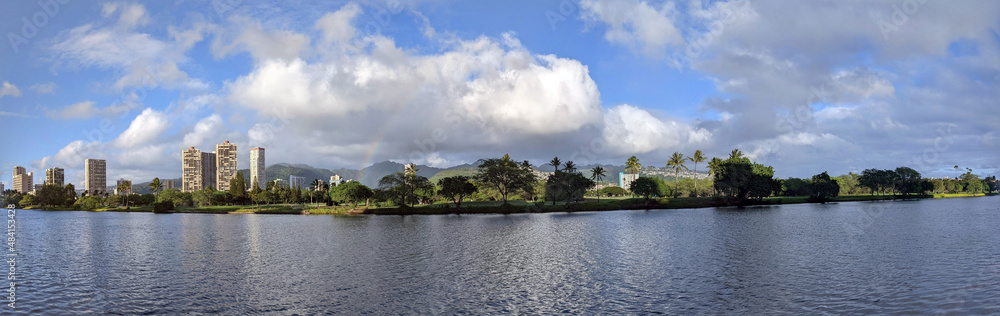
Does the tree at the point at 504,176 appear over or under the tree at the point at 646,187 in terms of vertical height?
over

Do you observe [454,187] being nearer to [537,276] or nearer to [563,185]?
[563,185]

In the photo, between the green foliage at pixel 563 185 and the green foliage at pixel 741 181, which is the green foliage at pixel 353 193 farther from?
the green foliage at pixel 741 181

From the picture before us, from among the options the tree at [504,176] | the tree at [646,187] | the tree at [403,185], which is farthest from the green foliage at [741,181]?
the tree at [403,185]

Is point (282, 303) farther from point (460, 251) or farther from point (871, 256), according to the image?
point (871, 256)

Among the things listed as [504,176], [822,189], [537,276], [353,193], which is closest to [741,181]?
[822,189]

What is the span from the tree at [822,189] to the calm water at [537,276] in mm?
136749

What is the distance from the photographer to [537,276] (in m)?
36.6

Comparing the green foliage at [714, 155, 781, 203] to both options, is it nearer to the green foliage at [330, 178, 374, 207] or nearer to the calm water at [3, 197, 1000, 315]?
the calm water at [3, 197, 1000, 315]

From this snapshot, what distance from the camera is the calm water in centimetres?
2803

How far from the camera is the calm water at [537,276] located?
28.0 meters

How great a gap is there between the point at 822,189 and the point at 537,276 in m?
193

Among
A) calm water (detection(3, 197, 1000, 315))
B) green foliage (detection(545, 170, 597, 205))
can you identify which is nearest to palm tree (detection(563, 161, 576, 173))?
green foliage (detection(545, 170, 597, 205))

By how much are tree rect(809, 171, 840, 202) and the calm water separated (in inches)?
5384


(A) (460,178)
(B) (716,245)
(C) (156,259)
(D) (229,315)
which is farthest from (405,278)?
(A) (460,178)
